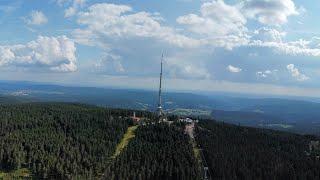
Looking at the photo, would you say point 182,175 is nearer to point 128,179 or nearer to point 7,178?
point 128,179

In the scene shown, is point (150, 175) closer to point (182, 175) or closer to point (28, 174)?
point (182, 175)

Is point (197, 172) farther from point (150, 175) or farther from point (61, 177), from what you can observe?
point (61, 177)

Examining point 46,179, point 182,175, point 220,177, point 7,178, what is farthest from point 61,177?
point 220,177

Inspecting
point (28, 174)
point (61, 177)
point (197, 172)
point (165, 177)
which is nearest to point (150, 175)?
point (165, 177)

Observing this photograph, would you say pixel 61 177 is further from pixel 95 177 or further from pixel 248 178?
pixel 248 178

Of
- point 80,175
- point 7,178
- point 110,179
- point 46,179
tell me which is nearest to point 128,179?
point 110,179
